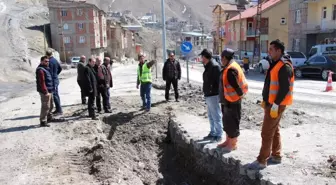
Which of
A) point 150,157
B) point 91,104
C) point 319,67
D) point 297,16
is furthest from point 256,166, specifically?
point 297,16

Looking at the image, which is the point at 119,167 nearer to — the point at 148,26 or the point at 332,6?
the point at 332,6

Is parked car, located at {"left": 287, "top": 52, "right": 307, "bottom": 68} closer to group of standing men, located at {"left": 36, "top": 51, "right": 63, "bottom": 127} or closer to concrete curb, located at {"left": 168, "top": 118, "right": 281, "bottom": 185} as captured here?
concrete curb, located at {"left": 168, "top": 118, "right": 281, "bottom": 185}

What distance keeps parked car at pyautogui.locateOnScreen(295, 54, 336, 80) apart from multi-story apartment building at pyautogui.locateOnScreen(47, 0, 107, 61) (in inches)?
1956

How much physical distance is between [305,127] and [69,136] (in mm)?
6039

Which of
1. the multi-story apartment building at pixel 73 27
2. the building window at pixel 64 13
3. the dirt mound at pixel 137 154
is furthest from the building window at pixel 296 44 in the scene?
the building window at pixel 64 13

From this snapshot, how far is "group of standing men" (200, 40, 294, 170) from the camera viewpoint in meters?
4.88

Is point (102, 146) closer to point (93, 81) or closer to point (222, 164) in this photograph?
point (93, 81)

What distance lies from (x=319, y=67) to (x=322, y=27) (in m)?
12.0

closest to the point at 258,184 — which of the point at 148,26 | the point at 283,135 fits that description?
the point at 283,135

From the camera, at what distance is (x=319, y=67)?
2161 cm

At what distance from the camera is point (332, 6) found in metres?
31.5

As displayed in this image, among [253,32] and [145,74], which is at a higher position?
[253,32]

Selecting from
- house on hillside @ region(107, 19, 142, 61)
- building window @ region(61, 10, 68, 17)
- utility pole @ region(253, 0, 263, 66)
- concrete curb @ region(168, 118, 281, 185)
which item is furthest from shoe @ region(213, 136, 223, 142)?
house on hillside @ region(107, 19, 142, 61)

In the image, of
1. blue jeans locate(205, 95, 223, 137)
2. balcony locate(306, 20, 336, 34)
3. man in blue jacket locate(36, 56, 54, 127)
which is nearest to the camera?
blue jeans locate(205, 95, 223, 137)
